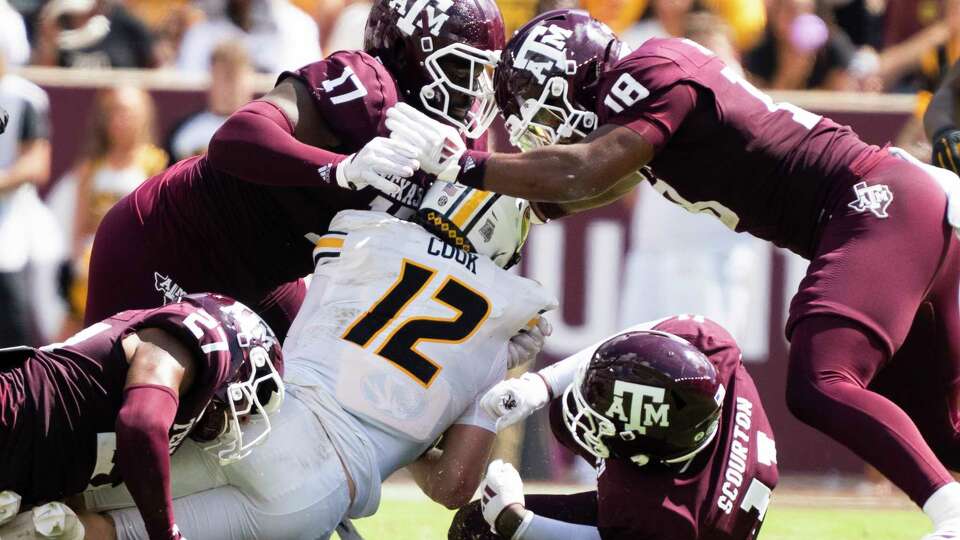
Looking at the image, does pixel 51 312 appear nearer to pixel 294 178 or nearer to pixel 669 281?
pixel 669 281

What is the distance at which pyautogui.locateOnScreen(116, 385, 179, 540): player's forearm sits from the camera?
3.93 meters

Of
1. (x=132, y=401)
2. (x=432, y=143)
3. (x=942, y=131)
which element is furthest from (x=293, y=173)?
(x=942, y=131)

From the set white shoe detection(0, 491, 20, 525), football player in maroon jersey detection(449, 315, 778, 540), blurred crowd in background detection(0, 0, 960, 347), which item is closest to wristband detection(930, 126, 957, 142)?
football player in maroon jersey detection(449, 315, 778, 540)

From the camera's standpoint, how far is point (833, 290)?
433 cm

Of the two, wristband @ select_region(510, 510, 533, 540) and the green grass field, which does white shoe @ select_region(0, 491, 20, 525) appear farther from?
the green grass field

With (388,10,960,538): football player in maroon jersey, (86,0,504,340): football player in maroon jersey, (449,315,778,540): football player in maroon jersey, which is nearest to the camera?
(449,315,778,540): football player in maroon jersey

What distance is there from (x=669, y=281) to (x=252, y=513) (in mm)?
4193

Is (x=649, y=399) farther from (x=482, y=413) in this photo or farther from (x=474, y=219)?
(x=474, y=219)

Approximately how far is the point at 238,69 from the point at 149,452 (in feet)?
14.6

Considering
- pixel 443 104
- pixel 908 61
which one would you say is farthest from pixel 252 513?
pixel 908 61

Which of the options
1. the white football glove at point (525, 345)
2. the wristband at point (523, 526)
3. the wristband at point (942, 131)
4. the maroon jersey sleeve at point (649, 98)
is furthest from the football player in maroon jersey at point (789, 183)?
the wristband at point (942, 131)

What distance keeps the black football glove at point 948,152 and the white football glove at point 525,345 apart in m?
1.49

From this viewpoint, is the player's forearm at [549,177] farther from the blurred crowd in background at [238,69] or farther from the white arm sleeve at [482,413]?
the blurred crowd in background at [238,69]

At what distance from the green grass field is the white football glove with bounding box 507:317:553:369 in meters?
1.23
